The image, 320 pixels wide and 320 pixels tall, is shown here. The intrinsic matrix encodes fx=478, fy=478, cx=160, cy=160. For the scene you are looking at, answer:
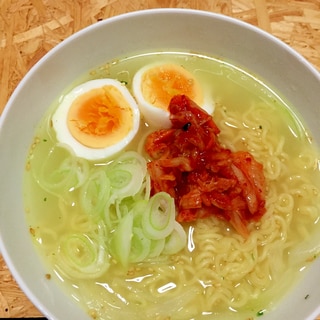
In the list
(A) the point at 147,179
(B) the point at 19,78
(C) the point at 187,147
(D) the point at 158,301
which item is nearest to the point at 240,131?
(C) the point at 187,147

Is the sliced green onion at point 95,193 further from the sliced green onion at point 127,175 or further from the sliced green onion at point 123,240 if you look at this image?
A: the sliced green onion at point 123,240

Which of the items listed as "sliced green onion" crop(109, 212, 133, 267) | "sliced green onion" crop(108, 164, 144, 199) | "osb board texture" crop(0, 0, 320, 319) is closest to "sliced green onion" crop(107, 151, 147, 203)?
"sliced green onion" crop(108, 164, 144, 199)

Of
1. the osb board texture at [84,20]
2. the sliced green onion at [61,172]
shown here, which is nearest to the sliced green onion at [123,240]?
the sliced green onion at [61,172]

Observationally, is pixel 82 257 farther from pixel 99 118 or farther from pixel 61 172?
pixel 99 118

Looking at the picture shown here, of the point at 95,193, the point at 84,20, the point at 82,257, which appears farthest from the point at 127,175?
the point at 84,20

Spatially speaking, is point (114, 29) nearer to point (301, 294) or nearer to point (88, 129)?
point (88, 129)

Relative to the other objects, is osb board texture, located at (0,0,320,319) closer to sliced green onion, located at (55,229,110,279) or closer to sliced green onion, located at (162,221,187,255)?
sliced green onion, located at (55,229,110,279)
